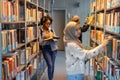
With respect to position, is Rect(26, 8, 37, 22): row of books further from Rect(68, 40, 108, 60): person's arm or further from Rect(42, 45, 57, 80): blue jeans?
Rect(68, 40, 108, 60): person's arm

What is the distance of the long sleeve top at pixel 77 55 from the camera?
2875 mm

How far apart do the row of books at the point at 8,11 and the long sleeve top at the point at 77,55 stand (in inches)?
36.1

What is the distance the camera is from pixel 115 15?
125 inches

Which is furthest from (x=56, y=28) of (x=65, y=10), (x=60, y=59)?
(x=60, y=59)

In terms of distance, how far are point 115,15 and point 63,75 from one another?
10.8ft

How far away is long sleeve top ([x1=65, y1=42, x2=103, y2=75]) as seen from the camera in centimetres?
287

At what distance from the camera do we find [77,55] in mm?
2904

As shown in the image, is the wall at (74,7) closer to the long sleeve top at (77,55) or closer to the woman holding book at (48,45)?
the woman holding book at (48,45)

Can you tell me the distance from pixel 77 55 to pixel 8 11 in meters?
1.15

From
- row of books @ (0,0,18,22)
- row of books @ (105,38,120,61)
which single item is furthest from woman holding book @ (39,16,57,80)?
row of books @ (105,38,120,61)

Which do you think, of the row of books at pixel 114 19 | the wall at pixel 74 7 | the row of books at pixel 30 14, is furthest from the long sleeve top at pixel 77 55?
the wall at pixel 74 7

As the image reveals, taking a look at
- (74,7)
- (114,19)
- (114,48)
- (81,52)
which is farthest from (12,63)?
(74,7)

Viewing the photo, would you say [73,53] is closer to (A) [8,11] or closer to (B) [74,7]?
(A) [8,11]

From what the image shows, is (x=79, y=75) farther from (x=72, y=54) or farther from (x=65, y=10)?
(x=65, y=10)
